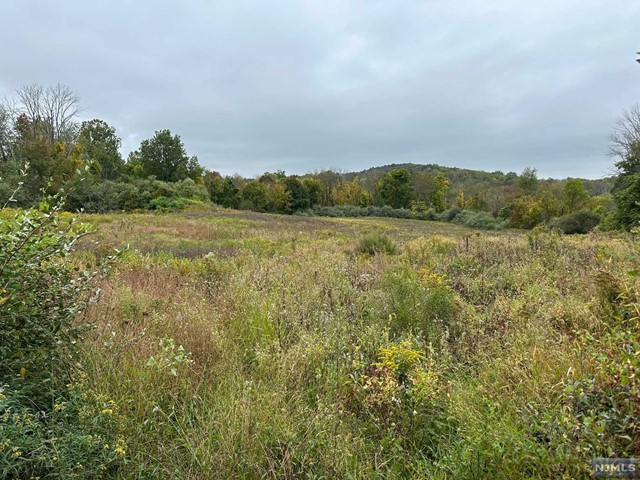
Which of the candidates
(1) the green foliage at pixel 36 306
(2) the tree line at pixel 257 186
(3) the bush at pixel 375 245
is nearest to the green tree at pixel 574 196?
(2) the tree line at pixel 257 186

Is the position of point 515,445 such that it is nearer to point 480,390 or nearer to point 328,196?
point 480,390

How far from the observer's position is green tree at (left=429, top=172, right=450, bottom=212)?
55981 millimetres

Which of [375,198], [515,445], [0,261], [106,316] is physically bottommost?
[515,445]

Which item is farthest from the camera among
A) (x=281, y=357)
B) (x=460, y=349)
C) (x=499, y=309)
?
(x=499, y=309)

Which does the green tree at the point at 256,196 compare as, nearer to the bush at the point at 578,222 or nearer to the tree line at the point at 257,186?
the tree line at the point at 257,186

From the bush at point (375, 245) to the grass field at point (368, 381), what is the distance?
4475 millimetres

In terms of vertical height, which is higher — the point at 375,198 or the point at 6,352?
the point at 375,198

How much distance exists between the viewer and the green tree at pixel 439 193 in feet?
184

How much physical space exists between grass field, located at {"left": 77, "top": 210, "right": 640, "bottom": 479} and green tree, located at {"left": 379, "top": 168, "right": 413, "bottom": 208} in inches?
2124

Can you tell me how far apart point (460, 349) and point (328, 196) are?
5659cm

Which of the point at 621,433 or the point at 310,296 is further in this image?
the point at 310,296

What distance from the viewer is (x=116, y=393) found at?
7.61ft

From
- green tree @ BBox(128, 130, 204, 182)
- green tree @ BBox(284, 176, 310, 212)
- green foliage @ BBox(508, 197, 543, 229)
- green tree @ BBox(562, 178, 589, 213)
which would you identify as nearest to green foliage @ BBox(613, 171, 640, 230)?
green foliage @ BBox(508, 197, 543, 229)

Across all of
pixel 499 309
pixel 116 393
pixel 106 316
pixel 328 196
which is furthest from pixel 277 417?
pixel 328 196
